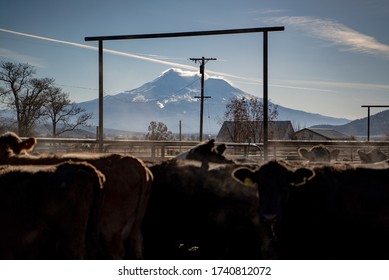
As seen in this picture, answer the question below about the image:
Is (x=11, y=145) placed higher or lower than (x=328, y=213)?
higher

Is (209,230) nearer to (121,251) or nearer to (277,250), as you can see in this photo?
(277,250)

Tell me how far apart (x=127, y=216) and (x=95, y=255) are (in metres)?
0.66

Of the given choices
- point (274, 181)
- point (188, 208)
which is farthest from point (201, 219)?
point (274, 181)

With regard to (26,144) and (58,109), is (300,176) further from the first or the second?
(58,109)

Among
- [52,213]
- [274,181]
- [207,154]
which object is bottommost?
[52,213]

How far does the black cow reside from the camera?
6.48m

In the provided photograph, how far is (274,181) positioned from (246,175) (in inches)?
17.5

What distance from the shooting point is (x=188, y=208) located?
741 cm

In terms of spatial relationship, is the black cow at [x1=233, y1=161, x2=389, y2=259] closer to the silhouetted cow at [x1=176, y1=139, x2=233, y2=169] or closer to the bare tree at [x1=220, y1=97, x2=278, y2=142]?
the silhouetted cow at [x1=176, y1=139, x2=233, y2=169]

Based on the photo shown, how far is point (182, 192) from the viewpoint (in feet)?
24.5

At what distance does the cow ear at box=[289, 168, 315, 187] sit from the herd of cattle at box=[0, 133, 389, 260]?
13 mm

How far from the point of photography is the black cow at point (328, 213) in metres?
Result: 6.48

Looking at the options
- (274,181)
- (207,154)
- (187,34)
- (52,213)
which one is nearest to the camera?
(52,213)

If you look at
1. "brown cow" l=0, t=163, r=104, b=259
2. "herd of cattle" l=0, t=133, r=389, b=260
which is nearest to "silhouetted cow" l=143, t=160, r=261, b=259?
"herd of cattle" l=0, t=133, r=389, b=260
